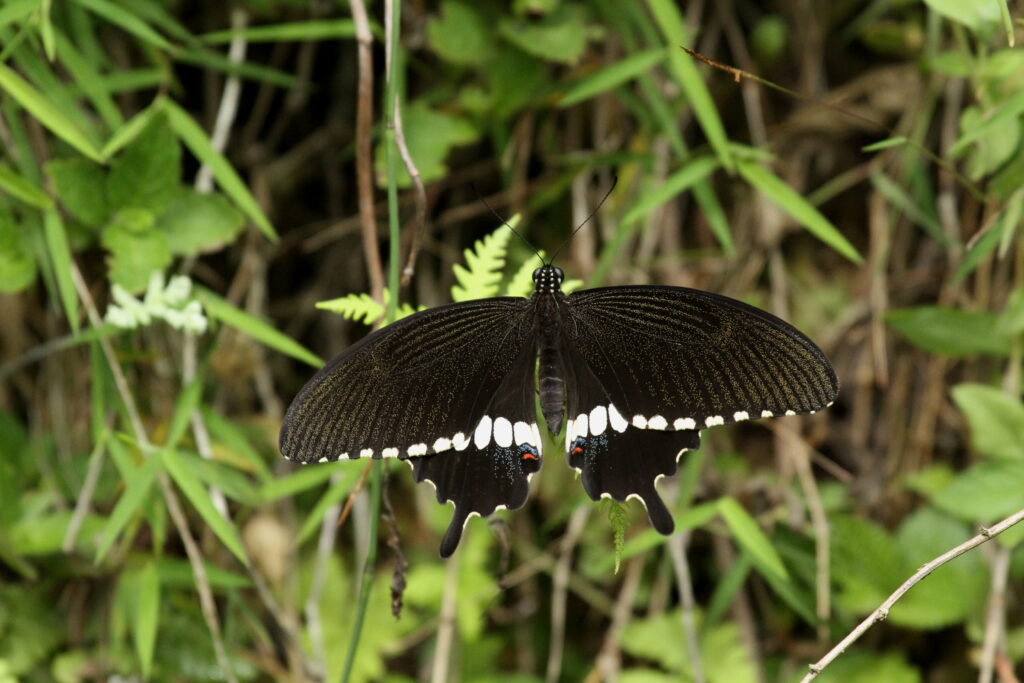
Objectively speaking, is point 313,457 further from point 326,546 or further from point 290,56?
point 290,56

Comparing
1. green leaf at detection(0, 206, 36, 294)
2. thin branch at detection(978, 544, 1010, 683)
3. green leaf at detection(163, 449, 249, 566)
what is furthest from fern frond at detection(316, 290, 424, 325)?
thin branch at detection(978, 544, 1010, 683)

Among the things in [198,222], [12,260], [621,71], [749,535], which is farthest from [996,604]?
[12,260]

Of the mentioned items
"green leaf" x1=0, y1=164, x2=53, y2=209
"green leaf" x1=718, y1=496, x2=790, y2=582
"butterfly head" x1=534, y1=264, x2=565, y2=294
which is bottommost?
"green leaf" x1=718, y1=496, x2=790, y2=582

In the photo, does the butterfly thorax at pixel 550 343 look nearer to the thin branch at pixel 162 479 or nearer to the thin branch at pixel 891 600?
the thin branch at pixel 891 600

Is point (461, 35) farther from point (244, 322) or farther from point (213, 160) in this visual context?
point (244, 322)

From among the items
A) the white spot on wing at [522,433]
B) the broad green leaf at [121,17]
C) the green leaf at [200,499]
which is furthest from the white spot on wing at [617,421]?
the broad green leaf at [121,17]

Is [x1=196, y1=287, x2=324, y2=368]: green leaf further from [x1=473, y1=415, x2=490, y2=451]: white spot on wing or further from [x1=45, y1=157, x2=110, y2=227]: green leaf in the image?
[x1=473, y1=415, x2=490, y2=451]: white spot on wing

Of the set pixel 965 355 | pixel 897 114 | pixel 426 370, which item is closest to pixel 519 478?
pixel 426 370
